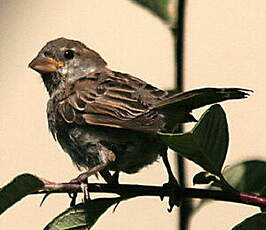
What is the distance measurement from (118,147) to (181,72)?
2.56 ft

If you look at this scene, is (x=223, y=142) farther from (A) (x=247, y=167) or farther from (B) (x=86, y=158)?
(B) (x=86, y=158)

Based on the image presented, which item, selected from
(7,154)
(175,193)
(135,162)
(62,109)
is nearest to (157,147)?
(135,162)

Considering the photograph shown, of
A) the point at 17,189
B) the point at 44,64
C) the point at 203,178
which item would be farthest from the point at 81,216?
the point at 44,64

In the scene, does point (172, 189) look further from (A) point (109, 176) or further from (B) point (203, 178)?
(A) point (109, 176)

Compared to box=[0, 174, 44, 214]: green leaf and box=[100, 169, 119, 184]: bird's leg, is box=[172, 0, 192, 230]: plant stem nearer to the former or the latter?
box=[0, 174, 44, 214]: green leaf

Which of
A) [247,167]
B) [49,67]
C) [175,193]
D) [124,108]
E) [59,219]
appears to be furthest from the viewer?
[49,67]

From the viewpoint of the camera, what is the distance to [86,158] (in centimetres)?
258

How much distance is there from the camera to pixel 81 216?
1682 millimetres

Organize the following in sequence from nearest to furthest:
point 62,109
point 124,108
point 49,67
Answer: point 124,108, point 62,109, point 49,67

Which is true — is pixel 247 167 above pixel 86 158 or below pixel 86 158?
above

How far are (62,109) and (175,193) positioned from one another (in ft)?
4.19

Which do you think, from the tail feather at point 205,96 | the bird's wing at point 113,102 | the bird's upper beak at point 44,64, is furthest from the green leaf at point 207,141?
the bird's upper beak at point 44,64

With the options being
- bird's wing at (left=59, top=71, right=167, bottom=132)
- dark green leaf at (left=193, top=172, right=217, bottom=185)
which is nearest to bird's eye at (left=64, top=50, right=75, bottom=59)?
bird's wing at (left=59, top=71, right=167, bottom=132)

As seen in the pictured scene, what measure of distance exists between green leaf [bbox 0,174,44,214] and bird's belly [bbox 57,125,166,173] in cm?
74
